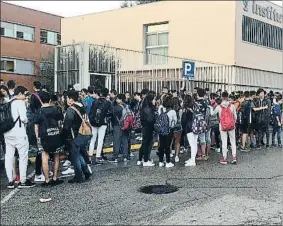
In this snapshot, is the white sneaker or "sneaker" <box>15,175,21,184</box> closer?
"sneaker" <box>15,175,21,184</box>

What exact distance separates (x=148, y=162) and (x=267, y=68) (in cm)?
1869

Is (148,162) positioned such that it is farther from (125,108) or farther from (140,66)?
(140,66)

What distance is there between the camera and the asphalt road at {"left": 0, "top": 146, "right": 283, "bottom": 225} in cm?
562

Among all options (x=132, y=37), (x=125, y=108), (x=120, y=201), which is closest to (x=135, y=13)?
(x=132, y=37)

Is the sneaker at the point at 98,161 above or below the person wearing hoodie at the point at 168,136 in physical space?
below

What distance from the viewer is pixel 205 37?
23531 mm

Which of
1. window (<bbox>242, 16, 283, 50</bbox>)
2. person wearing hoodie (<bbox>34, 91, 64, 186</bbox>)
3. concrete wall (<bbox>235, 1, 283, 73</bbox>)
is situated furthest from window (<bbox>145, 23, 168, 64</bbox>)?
person wearing hoodie (<bbox>34, 91, 64, 186</bbox>)

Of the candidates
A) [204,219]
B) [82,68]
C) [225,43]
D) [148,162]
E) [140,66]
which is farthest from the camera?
[225,43]

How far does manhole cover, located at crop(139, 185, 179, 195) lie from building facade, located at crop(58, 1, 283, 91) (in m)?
10.7

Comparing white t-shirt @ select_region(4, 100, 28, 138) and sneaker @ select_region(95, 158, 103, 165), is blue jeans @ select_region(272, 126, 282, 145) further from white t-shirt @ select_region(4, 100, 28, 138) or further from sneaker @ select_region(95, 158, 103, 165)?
white t-shirt @ select_region(4, 100, 28, 138)

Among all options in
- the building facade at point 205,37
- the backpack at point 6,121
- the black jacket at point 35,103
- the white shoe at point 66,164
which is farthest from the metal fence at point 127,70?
the backpack at point 6,121

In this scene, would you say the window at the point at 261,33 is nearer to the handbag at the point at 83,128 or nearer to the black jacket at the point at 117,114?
the black jacket at the point at 117,114

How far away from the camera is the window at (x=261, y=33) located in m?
23.9

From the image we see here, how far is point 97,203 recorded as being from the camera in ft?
21.1
